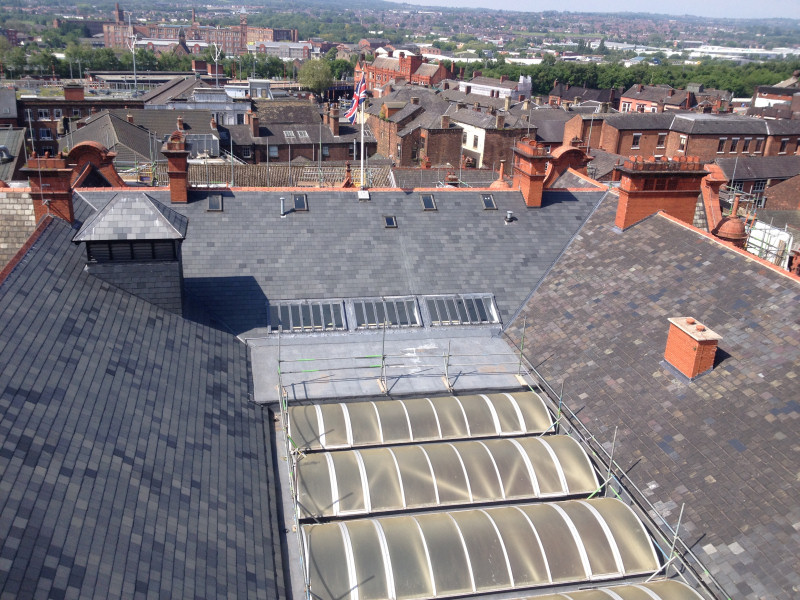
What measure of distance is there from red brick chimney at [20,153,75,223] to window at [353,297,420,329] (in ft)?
33.0

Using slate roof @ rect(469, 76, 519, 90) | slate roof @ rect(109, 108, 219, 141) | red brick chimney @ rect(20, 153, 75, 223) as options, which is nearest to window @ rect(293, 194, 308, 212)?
red brick chimney @ rect(20, 153, 75, 223)

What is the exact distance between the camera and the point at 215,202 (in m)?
27.7

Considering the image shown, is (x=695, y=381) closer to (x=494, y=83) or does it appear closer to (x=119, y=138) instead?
(x=119, y=138)

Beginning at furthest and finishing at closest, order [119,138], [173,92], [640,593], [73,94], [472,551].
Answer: [173,92], [73,94], [119,138], [472,551], [640,593]

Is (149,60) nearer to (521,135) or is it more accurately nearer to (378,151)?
(378,151)

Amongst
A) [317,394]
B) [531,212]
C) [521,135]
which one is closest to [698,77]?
[521,135]

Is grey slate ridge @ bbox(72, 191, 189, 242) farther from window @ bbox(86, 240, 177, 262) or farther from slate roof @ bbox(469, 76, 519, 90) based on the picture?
slate roof @ bbox(469, 76, 519, 90)

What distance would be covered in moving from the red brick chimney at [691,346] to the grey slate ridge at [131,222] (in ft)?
47.2

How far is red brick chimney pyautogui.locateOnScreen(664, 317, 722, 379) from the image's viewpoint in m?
18.6

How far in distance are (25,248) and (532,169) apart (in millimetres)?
18901

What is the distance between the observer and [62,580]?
10.6 m

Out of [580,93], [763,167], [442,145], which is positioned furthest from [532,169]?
[580,93]

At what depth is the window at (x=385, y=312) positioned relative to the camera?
82.8 ft

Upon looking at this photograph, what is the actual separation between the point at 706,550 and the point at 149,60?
208110mm
